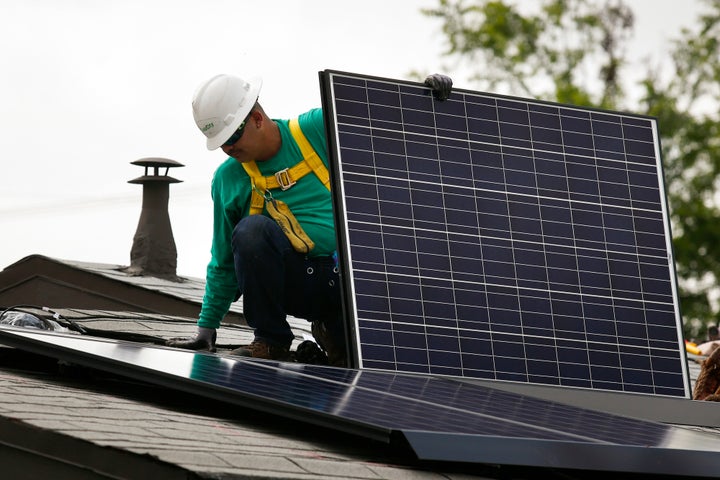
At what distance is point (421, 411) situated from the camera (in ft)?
16.4

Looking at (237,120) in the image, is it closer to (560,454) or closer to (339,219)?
(339,219)

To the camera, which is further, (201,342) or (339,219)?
(201,342)

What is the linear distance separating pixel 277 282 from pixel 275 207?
0.45m

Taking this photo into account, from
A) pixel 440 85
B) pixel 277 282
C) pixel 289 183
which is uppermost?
pixel 440 85

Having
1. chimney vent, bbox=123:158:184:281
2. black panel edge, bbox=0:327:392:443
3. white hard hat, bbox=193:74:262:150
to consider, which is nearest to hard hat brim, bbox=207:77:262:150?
white hard hat, bbox=193:74:262:150

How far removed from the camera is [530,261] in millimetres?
7098

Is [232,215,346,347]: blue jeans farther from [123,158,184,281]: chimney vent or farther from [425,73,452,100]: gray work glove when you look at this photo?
[123,158,184,281]: chimney vent

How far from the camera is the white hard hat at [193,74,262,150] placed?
25.0 ft

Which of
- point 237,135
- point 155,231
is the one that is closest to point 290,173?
point 237,135

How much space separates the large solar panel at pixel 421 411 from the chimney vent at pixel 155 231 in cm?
811

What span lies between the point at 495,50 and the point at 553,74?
7.53 ft

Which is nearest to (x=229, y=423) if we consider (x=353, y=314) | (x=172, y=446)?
(x=172, y=446)

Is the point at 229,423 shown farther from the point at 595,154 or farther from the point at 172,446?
the point at 595,154

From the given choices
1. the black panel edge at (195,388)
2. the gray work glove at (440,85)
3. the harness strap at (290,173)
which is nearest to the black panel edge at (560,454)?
the black panel edge at (195,388)
